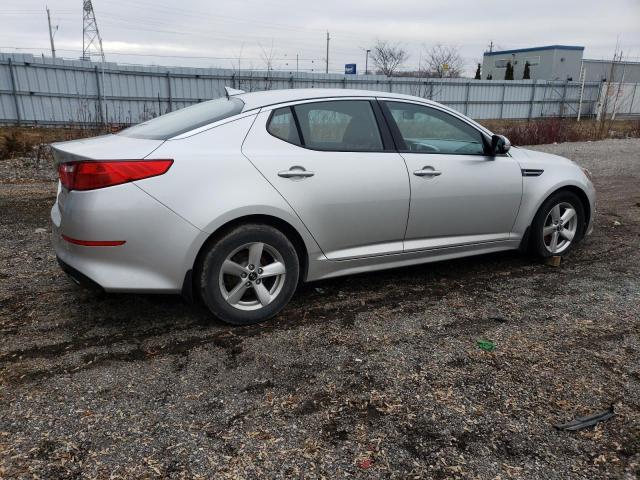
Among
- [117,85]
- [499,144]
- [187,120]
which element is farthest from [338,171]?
[117,85]

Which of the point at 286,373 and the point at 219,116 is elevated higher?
the point at 219,116

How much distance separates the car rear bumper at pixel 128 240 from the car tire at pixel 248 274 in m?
0.18

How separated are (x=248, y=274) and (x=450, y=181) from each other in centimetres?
187

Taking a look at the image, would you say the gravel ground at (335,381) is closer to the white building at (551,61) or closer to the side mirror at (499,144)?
the side mirror at (499,144)

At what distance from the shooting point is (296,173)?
3693mm

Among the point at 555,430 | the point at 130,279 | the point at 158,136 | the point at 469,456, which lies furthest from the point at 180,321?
the point at 555,430

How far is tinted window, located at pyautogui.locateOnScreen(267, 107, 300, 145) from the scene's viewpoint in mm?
3791

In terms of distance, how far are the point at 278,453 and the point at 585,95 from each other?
33969mm

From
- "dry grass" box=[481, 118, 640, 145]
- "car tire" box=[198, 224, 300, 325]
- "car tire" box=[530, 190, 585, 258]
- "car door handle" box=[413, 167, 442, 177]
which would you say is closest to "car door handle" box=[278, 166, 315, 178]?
"car tire" box=[198, 224, 300, 325]

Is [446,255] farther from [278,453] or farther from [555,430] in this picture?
[278,453]

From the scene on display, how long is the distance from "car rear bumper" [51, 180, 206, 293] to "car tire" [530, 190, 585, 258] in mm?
3293

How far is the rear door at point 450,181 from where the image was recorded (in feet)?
14.1

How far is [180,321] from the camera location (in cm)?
383

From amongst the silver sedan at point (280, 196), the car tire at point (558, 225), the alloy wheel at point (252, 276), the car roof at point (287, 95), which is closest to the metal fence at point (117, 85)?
the car roof at point (287, 95)
